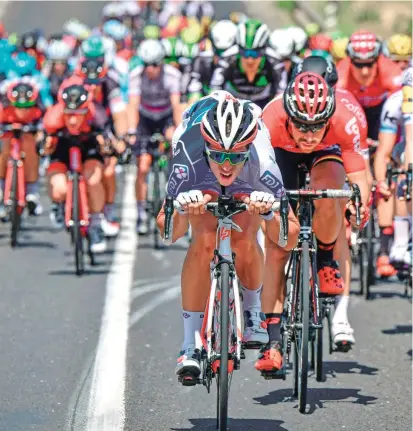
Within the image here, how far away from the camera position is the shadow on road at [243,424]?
27.4ft

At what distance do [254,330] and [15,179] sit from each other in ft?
27.9

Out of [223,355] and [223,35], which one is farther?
[223,35]

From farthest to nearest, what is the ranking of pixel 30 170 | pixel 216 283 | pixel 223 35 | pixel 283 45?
1. pixel 223 35
2. pixel 283 45
3. pixel 30 170
4. pixel 216 283

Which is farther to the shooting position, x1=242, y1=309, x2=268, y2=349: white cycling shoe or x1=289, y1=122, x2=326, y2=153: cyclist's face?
x1=289, y1=122, x2=326, y2=153: cyclist's face

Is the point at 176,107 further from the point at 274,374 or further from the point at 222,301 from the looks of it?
the point at 222,301

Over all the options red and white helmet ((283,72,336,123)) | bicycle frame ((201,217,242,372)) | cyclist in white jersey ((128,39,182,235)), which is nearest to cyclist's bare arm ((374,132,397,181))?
red and white helmet ((283,72,336,123))

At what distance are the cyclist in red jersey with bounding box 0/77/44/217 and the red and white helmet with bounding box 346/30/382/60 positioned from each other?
13.7ft

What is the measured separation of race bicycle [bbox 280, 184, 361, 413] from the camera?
8.82 meters

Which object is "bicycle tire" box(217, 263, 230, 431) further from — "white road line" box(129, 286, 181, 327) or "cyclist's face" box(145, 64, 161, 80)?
"cyclist's face" box(145, 64, 161, 80)

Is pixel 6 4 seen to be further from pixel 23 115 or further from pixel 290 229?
pixel 290 229

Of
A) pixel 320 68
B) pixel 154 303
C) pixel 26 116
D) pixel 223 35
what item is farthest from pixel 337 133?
pixel 223 35

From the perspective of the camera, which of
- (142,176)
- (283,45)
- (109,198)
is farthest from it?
(283,45)

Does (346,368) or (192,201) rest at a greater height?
(192,201)

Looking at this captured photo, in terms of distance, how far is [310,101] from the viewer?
9055 mm
